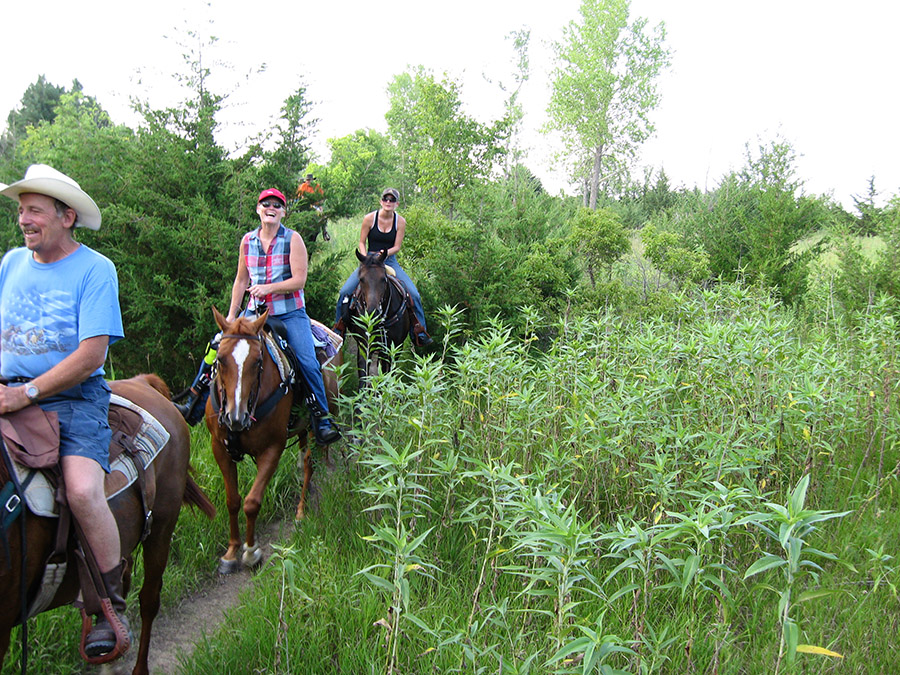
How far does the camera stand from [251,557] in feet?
15.7

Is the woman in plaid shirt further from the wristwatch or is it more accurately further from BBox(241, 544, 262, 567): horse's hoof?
the wristwatch

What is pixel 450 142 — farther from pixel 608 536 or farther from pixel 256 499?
pixel 608 536

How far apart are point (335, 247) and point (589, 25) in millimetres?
26440

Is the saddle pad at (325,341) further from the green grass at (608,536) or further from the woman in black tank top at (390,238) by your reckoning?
the woman in black tank top at (390,238)

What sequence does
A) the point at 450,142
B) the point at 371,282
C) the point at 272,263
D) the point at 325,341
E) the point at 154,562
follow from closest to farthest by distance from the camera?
1. the point at 154,562
2. the point at 272,263
3. the point at 325,341
4. the point at 371,282
5. the point at 450,142

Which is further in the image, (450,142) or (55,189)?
(450,142)

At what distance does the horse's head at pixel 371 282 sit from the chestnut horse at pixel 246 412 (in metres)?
2.39

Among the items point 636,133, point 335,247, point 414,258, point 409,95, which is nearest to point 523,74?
point 335,247

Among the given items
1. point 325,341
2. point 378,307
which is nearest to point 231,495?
point 325,341

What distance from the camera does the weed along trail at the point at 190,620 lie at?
12.1 ft

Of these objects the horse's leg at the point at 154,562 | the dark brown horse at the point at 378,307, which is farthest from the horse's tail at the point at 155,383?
the dark brown horse at the point at 378,307

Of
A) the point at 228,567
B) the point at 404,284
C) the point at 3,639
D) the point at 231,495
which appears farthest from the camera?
the point at 404,284

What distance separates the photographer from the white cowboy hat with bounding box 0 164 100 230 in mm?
2715

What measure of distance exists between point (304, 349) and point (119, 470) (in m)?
2.49
